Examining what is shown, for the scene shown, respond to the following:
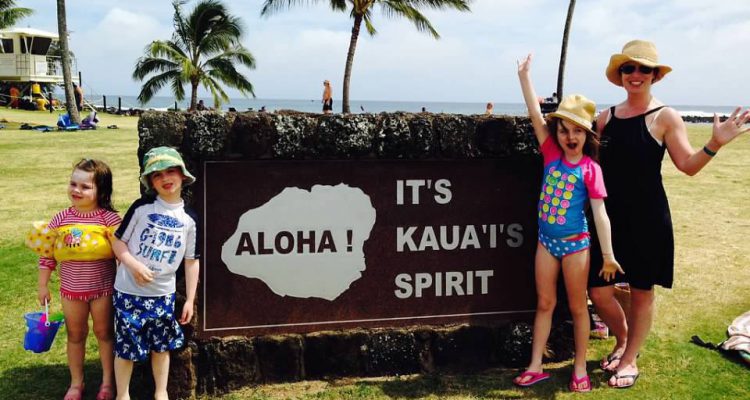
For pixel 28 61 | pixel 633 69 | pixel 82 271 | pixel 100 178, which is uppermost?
pixel 28 61

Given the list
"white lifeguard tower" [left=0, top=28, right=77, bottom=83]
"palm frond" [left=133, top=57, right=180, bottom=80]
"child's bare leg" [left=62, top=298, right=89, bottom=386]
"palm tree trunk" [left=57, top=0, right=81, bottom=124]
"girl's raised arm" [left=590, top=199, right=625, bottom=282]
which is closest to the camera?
"child's bare leg" [left=62, top=298, right=89, bottom=386]

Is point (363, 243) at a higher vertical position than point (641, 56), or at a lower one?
lower

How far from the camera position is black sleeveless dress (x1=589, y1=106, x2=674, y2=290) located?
3275 millimetres

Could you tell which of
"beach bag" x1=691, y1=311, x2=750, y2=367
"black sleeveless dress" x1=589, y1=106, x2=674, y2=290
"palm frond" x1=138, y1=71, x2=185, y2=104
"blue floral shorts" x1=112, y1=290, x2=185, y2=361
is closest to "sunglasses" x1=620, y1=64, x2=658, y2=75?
"black sleeveless dress" x1=589, y1=106, x2=674, y2=290

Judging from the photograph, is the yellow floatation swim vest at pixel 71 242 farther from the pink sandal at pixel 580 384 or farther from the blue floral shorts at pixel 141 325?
the pink sandal at pixel 580 384

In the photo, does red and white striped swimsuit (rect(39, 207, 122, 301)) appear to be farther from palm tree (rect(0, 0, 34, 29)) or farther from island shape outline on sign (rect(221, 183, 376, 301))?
palm tree (rect(0, 0, 34, 29))

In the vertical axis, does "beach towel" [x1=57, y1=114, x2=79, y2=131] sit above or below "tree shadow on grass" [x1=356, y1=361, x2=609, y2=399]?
above

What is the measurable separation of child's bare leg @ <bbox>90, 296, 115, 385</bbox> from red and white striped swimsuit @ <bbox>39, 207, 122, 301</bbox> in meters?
0.04

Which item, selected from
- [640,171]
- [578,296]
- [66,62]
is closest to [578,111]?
[640,171]

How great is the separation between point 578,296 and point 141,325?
2.09 m

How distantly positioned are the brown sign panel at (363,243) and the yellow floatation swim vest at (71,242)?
482mm

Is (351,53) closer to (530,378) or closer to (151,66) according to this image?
(151,66)

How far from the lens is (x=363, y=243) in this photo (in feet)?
11.3

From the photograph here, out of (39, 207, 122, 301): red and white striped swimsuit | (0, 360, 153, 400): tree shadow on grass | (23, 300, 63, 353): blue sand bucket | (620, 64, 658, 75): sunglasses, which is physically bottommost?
(0, 360, 153, 400): tree shadow on grass
